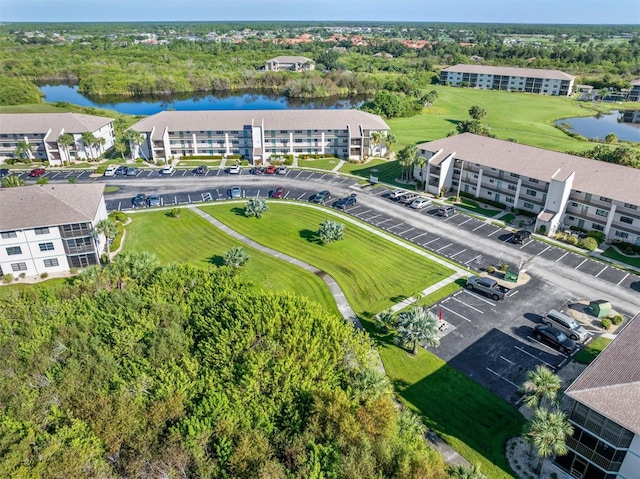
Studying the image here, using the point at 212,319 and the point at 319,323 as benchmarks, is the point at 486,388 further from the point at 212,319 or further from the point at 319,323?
the point at 212,319

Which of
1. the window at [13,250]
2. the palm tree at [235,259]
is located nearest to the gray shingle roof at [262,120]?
the window at [13,250]

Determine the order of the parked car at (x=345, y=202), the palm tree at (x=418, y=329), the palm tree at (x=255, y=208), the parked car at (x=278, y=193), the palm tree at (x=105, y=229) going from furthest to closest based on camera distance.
A: the parked car at (x=278, y=193)
the parked car at (x=345, y=202)
the palm tree at (x=255, y=208)
the palm tree at (x=105, y=229)
the palm tree at (x=418, y=329)

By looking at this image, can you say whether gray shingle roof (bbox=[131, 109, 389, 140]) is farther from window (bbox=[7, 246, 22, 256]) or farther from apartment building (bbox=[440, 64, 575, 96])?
apartment building (bbox=[440, 64, 575, 96])

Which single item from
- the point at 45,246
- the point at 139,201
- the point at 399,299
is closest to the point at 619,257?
the point at 399,299

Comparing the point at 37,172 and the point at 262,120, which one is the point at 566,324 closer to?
the point at 262,120

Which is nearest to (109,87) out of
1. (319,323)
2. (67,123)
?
(67,123)

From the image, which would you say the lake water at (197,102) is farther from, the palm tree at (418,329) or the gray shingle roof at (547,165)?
the palm tree at (418,329)
